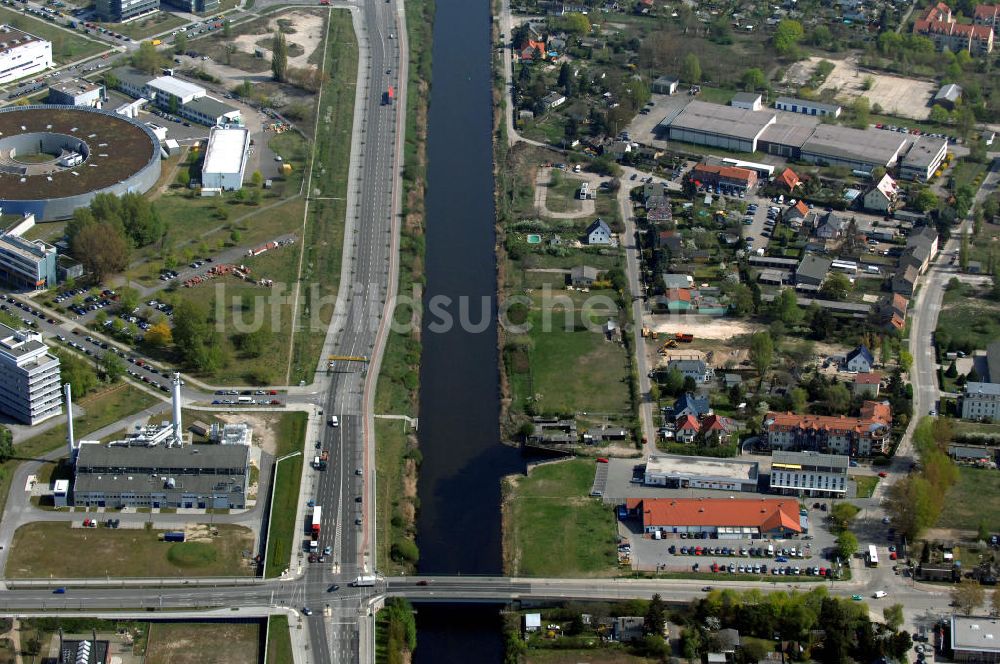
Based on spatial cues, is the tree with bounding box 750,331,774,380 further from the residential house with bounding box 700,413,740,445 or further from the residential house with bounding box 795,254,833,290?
the residential house with bounding box 795,254,833,290

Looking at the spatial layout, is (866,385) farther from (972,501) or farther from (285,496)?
(285,496)

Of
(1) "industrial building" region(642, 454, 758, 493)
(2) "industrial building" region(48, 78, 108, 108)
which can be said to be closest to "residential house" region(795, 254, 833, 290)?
(1) "industrial building" region(642, 454, 758, 493)

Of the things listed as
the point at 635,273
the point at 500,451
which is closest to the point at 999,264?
the point at 635,273

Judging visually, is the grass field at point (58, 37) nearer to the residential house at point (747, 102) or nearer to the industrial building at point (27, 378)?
the industrial building at point (27, 378)

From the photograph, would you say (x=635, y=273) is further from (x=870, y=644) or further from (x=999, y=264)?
(x=870, y=644)

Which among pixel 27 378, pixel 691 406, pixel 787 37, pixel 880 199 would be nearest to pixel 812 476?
pixel 691 406

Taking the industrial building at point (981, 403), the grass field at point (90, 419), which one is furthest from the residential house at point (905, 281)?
the grass field at point (90, 419)

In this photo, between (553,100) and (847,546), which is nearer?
(847,546)
